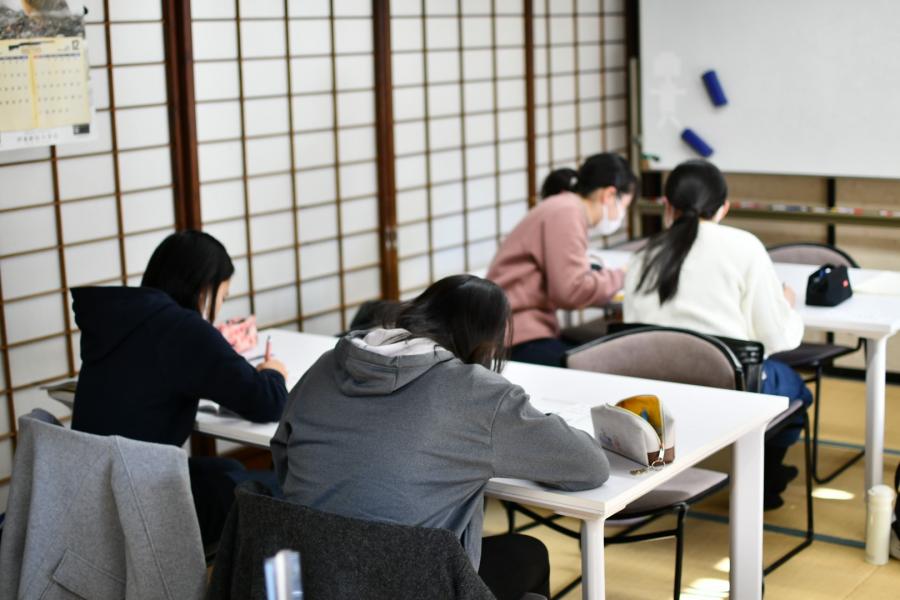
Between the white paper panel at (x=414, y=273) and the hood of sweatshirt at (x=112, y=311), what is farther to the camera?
the white paper panel at (x=414, y=273)

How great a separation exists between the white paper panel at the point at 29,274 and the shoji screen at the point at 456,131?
63.0 inches

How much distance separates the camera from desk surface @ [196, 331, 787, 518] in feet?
7.53

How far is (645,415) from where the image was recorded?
8.04ft

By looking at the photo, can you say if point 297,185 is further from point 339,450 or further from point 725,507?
point 339,450

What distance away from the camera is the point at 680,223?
11.8ft

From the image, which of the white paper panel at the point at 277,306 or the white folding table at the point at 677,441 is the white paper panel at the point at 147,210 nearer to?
the white paper panel at the point at 277,306

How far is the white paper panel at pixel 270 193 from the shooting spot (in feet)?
14.4

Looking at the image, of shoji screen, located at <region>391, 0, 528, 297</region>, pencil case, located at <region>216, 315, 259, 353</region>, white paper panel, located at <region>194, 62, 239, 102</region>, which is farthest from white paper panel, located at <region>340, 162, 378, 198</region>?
pencil case, located at <region>216, 315, 259, 353</region>

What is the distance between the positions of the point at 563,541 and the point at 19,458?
1.81 m

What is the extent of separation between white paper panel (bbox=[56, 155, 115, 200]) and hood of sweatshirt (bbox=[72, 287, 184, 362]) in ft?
3.35

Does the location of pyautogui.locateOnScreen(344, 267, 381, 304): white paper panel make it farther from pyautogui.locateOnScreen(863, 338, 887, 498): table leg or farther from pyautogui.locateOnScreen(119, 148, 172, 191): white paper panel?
pyautogui.locateOnScreen(863, 338, 887, 498): table leg

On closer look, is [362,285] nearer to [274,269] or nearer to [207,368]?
[274,269]

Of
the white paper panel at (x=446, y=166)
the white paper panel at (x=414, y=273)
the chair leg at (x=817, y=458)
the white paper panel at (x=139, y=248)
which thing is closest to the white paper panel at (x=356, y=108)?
the white paper panel at (x=446, y=166)

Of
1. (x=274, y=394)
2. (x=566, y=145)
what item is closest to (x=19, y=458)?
Result: (x=274, y=394)
